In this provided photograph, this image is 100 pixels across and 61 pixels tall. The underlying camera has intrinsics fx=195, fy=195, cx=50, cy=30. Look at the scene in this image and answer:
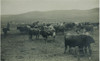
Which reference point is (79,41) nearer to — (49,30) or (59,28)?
(59,28)

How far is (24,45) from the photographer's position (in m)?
4.08

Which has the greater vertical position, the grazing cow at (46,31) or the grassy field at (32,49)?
the grazing cow at (46,31)

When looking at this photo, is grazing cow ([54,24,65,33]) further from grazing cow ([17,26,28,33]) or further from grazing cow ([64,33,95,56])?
grazing cow ([17,26,28,33])

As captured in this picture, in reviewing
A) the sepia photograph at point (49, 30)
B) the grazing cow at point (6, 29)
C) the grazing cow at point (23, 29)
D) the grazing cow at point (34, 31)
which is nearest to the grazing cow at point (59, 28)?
the sepia photograph at point (49, 30)

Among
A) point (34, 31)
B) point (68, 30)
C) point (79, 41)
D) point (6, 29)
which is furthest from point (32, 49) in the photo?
point (79, 41)

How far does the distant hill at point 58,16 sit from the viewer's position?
160 inches

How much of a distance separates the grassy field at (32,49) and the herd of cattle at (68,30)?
0.11 m

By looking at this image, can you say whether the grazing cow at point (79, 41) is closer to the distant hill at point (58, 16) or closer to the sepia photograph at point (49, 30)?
the sepia photograph at point (49, 30)

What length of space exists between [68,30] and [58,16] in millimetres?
368

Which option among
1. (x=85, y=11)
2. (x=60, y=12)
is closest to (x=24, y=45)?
(x=60, y=12)

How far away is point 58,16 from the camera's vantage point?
413 cm

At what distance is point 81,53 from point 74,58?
18 cm

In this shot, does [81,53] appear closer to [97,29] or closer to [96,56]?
[96,56]

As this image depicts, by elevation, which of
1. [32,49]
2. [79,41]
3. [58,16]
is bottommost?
[32,49]
